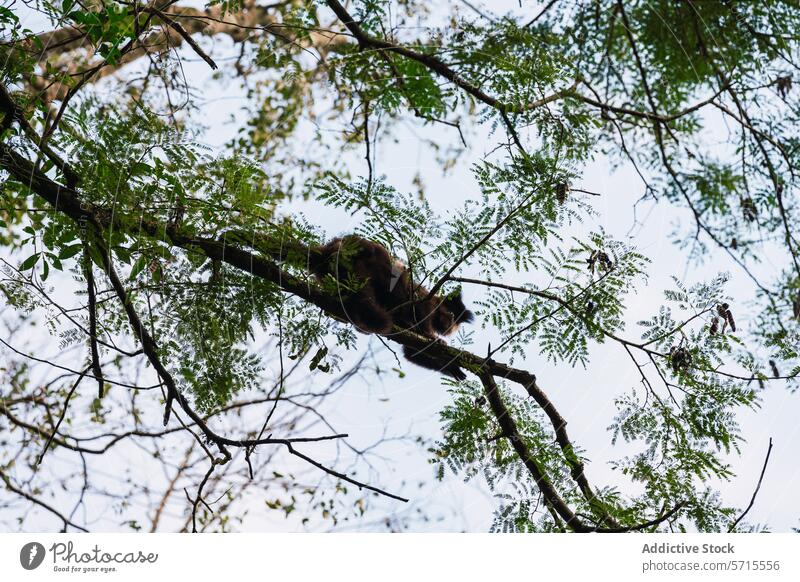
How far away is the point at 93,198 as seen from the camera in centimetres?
168

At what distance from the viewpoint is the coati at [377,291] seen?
69.8 inches

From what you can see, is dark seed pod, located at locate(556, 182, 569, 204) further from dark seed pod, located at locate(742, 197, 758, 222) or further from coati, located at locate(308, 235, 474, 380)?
dark seed pod, located at locate(742, 197, 758, 222)

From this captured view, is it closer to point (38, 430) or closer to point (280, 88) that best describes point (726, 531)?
point (280, 88)

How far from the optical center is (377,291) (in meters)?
1.92

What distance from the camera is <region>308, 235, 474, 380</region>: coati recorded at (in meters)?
1.77
